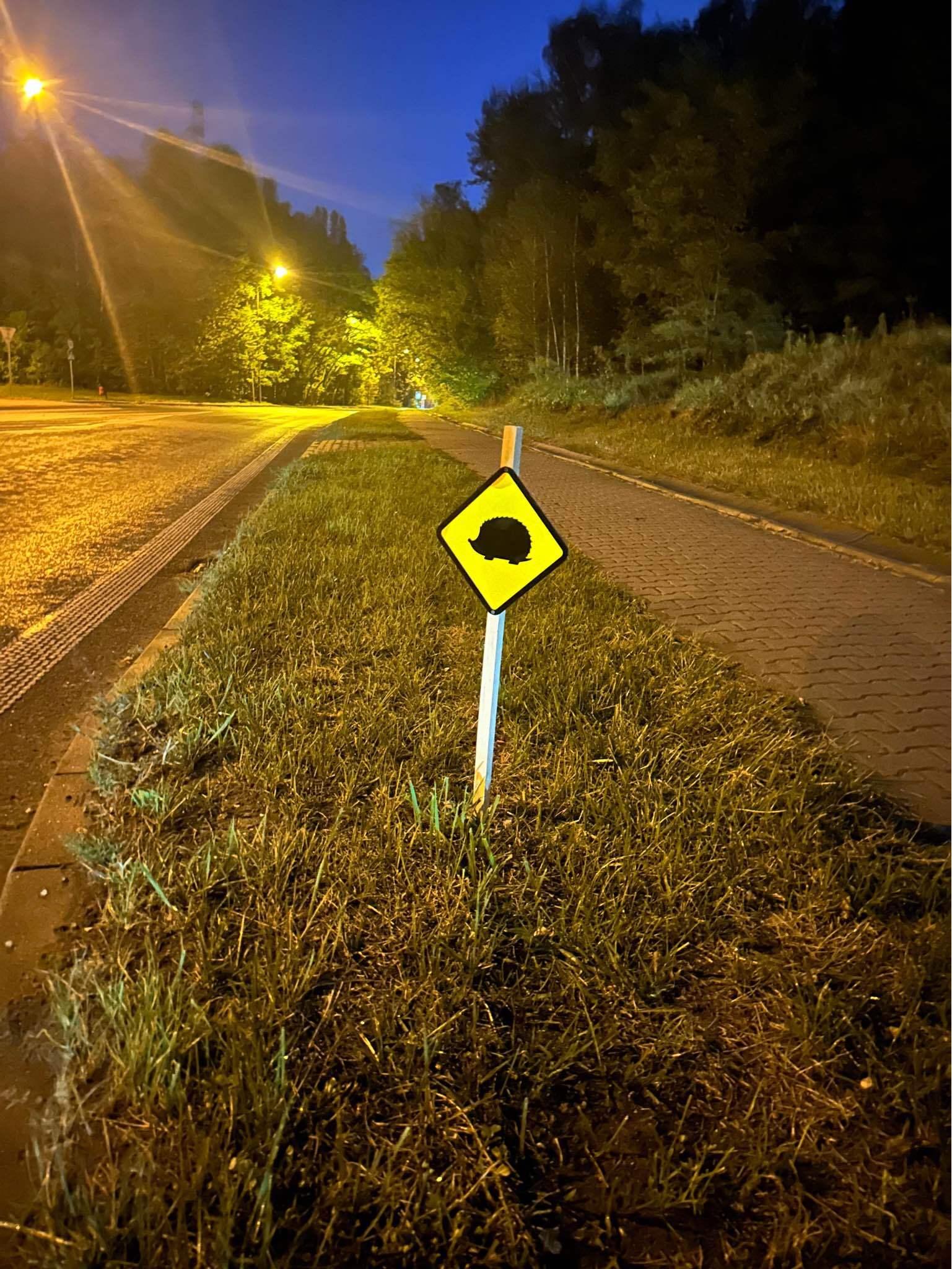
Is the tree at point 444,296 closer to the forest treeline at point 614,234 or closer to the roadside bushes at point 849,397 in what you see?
the forest treeline at point 614,234

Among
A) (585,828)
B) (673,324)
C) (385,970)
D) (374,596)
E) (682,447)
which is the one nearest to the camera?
(385,970)

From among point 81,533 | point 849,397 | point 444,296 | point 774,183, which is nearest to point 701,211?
point 774,183

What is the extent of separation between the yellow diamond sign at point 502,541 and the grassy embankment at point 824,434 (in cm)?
582

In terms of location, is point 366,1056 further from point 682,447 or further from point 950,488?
point 682,447

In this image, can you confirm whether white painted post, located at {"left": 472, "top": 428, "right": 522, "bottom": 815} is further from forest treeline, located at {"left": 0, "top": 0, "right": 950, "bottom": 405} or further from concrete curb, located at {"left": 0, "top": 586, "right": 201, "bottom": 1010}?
forest treeline, located at {"left": 0, "top": 0, "right": 950, "bottom": 405}

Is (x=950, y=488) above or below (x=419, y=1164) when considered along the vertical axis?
above

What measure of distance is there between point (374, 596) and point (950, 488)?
7.26m

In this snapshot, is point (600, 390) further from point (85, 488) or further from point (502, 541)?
point (502, 541)

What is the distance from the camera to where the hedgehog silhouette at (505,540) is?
2.71 m

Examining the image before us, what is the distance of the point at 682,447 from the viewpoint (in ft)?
48.1

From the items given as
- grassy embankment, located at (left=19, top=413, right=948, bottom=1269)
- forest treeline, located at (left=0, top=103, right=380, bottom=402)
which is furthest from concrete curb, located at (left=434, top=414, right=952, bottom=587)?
forest treeline, located at (left=0, top=103, right=380, bottom=402)

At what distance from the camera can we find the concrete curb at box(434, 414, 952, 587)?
6797 millimetres

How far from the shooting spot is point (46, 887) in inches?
103

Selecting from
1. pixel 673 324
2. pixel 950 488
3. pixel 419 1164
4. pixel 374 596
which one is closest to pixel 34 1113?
pixel 419 1164
